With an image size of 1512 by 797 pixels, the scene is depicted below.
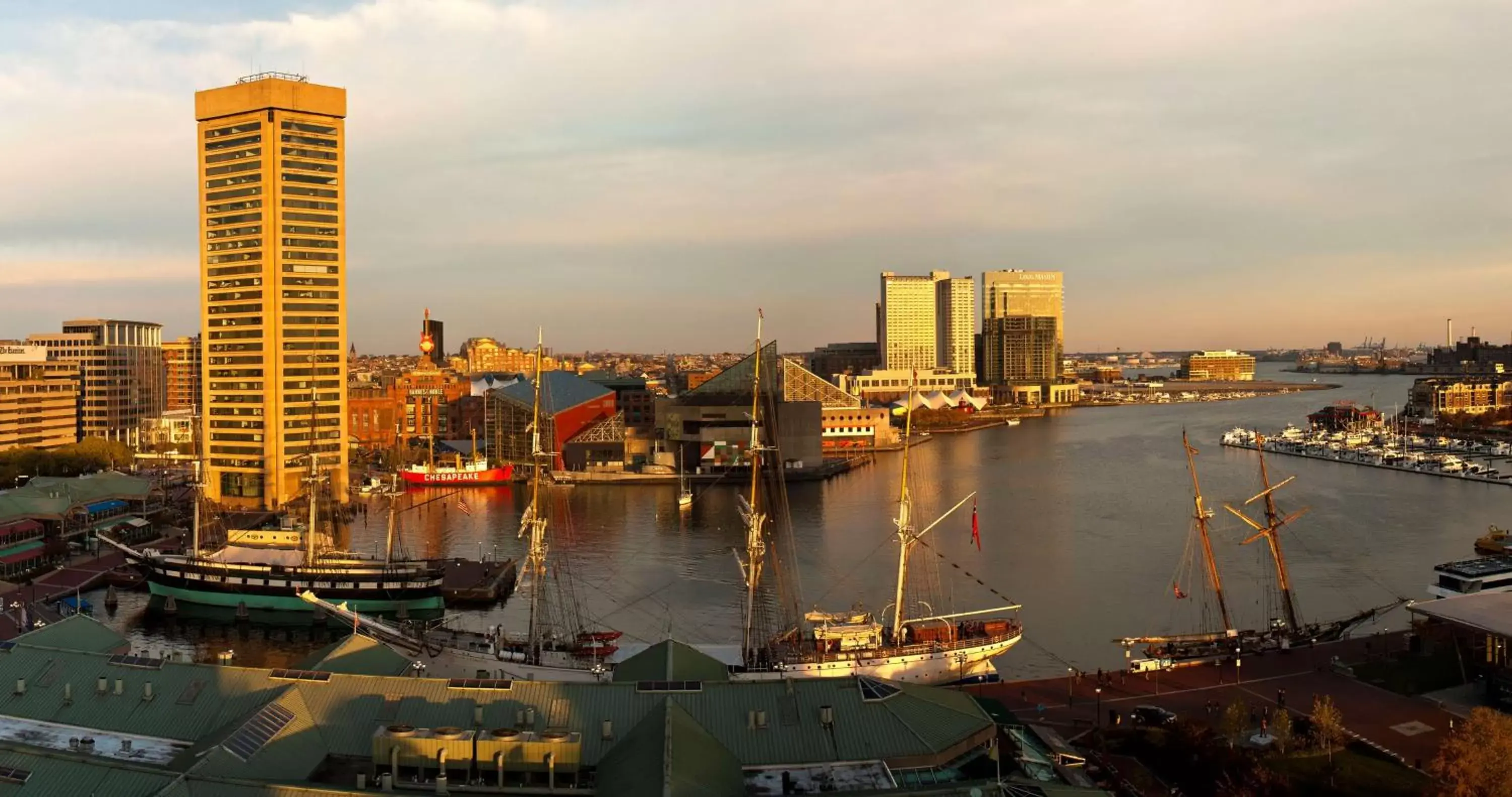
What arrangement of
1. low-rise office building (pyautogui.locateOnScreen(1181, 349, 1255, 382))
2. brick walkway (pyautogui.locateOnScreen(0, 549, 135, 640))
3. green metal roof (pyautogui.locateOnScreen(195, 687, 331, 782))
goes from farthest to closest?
low-rise office building (pyautogui.locateOnScreen(1181, 349, 1255, 382)) < brick walkway (pyautogui.locateOnScreen(0, 549, 135, 640)) < green metal roof (pyautogui.locateOnScreen(195, 687, 331, 782))

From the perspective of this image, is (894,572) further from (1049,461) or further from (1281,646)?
(1049,461)

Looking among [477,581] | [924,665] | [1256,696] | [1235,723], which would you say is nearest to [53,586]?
[477,581]

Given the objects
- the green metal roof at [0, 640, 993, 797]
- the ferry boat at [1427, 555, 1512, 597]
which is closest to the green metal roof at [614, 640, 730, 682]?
the green metal roof at [0, 640, 993, 797]

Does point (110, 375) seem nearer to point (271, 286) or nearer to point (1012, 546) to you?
point (271, 286)

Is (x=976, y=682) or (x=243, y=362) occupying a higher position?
(x=243, y=362)

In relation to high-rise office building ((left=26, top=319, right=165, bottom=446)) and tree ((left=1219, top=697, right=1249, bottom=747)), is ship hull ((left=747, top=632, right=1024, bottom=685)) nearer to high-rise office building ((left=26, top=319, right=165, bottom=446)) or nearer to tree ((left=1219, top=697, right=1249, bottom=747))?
tree ((left=1219, top=697, right=1249, bottom=747))

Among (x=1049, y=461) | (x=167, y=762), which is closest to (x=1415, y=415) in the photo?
(x=1049, y=461)
